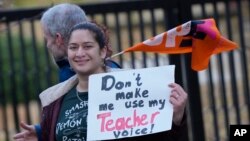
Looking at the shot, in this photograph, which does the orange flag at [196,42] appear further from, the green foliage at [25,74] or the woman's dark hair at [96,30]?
the green foliage at [25,74]

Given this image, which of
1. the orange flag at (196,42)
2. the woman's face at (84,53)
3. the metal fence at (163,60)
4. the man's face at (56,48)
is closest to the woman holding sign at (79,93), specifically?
the woman's face at (84,53)

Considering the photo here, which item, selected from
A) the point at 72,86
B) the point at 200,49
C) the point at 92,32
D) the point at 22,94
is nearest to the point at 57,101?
the point at 72,86

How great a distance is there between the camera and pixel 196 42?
6.04 metres

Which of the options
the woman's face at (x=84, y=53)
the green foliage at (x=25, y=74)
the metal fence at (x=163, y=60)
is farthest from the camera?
the green foliage at (x=25, y=74)

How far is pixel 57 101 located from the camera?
552cm

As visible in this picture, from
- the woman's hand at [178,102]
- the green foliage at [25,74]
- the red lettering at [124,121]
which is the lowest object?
Result: the red lettering at [124,121]

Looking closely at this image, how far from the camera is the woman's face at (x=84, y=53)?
5355 mm

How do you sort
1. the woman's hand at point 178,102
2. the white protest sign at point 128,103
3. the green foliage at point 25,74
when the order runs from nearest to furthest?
the woman's hand at point 178,102, the white protest sign at point 128,103, the green foliage at point 25,74

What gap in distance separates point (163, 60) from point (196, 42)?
243cm

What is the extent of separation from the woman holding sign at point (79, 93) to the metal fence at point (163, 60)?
110 inches

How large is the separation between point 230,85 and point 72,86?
11.5 feet

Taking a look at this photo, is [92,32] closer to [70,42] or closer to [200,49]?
[70,42]

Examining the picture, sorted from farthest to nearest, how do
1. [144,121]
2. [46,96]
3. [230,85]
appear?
[230,85] → [46,96] → [144,121]

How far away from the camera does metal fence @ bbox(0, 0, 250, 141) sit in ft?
27.4
